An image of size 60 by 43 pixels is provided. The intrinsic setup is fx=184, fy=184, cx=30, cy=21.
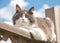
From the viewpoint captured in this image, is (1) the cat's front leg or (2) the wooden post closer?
(1) the cat's front leg

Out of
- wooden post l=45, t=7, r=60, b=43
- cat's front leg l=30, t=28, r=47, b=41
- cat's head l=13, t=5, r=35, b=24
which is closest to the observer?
cat's front leg l=30, t=28, r=47, b=41

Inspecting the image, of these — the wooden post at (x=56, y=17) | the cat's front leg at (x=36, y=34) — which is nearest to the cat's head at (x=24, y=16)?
the wooden post at (x=56, y=17)

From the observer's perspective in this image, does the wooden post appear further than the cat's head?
No

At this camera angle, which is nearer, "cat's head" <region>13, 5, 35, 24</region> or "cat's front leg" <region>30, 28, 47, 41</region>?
"cat's front leg" <region>30, 28, 47, 41</region>

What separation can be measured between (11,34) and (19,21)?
4.24ft

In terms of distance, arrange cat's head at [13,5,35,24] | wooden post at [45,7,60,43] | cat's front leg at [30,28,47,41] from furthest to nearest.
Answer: cat's head at [13,5,35,24] < wooden post at [45,7,60,43] < cat's front leg at [30,28,47,41]

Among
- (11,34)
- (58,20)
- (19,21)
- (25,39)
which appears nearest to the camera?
(11,34)

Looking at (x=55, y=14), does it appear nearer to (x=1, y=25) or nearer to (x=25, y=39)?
(x=25, y=39)

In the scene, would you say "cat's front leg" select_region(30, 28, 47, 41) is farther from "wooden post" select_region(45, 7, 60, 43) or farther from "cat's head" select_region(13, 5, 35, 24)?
"cat's head" select_region(13, 5, 35, 24)

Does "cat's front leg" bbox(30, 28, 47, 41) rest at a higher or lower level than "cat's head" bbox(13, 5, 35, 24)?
lower

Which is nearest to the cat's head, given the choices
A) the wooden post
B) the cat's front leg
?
the wooden post

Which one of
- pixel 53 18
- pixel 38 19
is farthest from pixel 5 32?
pixel 38 19

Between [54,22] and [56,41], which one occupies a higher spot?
[54,22]

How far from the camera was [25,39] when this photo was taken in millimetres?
1481
